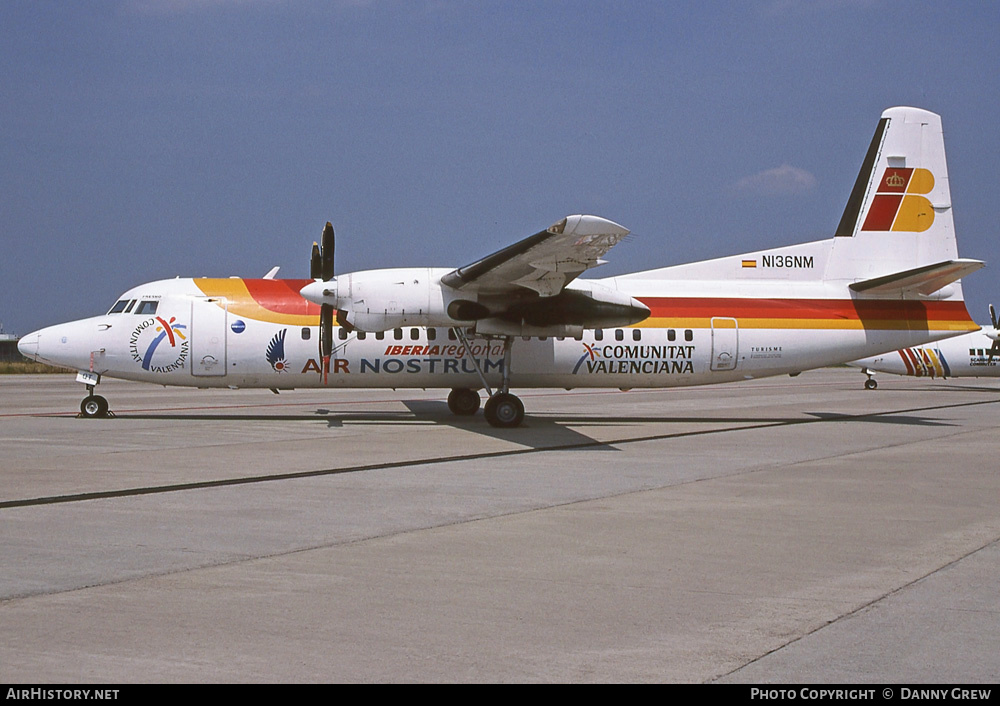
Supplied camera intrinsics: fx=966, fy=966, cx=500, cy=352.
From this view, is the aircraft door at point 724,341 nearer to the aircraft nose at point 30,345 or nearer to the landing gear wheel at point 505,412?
the landing gear wheel at point 505,412

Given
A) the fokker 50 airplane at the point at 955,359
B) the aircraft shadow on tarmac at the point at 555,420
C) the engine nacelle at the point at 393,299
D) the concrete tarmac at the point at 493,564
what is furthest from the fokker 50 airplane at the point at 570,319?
the fokker 50 airplane at the point at 955,359

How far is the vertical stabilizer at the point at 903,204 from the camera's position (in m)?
23.5

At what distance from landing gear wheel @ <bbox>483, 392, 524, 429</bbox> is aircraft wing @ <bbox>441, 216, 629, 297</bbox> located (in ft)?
7.50

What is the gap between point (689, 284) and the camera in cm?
2320

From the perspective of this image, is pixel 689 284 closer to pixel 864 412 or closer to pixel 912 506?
pixel 864 412

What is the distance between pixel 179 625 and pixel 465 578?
207 centimetres

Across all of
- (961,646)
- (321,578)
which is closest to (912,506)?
(961,646)

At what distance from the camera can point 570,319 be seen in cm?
2042

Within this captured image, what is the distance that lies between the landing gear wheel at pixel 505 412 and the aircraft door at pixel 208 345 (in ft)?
20.0

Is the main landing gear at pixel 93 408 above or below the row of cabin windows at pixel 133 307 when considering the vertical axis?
below

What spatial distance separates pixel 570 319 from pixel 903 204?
9.34 metres

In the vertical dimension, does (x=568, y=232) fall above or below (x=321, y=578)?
above

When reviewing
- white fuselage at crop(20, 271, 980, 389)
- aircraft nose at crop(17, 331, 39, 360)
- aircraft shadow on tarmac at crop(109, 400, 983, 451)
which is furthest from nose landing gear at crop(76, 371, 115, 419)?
aircraft nose at crop(17, 331, 39, 360)

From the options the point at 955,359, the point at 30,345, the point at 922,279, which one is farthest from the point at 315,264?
the point at 955,359
